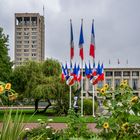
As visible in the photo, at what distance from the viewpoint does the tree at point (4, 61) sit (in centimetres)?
3921

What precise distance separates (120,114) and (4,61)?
34.4 m

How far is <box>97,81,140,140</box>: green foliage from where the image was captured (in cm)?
648

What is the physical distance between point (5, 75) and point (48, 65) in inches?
280

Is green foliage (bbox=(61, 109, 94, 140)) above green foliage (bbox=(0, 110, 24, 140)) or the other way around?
the other way around

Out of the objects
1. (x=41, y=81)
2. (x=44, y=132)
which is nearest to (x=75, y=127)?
(x=44, y=132)

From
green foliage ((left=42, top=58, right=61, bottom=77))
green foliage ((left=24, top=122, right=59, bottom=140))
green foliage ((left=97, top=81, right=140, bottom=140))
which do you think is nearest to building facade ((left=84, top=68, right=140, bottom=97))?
green foliage ((left=42, top=58, right=61, bottom=77))

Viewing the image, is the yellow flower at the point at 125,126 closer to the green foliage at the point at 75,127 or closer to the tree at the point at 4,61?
the green foliage at the point at 75,127

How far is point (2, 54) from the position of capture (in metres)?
40.1

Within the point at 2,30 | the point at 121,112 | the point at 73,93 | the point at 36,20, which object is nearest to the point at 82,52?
the point at 73,93

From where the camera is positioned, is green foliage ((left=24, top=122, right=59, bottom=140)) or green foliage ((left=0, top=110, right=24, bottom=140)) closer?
green foliage ((left=0, top=110, right=24, bottom=140))

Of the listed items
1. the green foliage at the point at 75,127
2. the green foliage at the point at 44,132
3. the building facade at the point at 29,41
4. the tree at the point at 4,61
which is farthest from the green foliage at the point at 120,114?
the building facade at the point at 29,41

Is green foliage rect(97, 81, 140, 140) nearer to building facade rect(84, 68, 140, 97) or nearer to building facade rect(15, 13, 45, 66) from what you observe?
building facade rect(84, 68, 140, 97)

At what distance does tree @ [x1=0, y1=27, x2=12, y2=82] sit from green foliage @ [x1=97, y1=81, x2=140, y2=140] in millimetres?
32035

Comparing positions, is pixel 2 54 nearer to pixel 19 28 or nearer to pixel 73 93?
pixel 73 93
